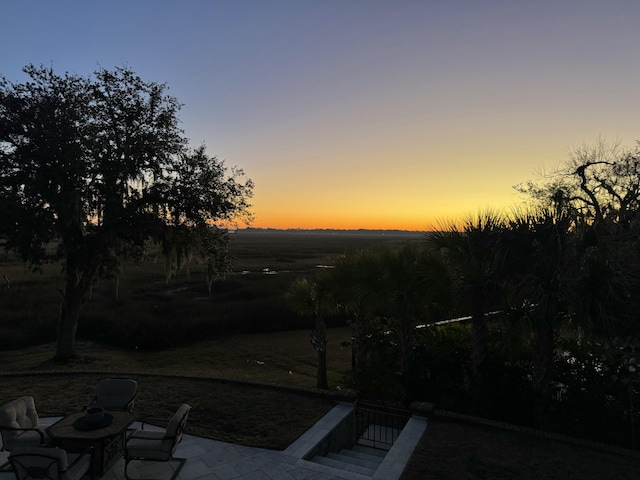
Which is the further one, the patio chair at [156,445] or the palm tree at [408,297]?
the palm tree at [408,297]

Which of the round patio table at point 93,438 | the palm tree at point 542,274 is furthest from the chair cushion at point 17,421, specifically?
the palm tree at point 542,274

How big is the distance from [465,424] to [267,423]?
456cm

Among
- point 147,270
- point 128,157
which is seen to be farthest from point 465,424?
point 147,270

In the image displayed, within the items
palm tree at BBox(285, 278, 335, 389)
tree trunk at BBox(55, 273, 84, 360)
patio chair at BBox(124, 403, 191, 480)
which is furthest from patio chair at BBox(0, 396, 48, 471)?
tree trunk at BBox(55, 273, 84, 360)

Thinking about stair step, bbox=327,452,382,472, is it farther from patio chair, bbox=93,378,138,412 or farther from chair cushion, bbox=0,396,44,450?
chair cushion, bbox=0,396,44,450

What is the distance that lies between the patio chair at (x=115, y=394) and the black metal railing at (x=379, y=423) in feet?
17.6

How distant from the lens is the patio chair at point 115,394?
27.2 feet

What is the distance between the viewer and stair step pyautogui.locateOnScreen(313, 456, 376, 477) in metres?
7.47

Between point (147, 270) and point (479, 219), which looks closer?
point (479, 219)

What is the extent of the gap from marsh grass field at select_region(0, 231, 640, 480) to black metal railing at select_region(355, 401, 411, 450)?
0.98 meters

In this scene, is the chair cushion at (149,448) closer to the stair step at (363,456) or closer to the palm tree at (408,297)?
the stair step at (363,456)

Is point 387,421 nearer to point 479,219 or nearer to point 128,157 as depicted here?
point 479,219

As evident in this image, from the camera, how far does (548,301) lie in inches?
343

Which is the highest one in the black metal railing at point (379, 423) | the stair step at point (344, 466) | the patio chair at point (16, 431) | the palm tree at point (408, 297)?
the palm tree at point (408, 297)
